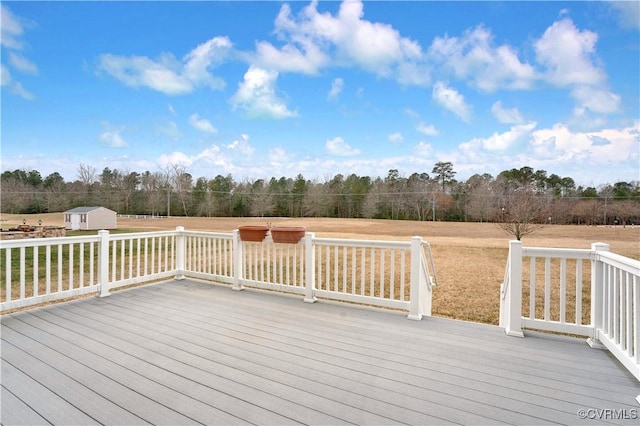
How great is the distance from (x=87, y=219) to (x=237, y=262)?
7591 mm

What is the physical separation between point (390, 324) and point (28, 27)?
10292 mm

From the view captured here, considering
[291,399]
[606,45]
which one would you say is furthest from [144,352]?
[606,45]

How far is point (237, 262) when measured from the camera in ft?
13.9

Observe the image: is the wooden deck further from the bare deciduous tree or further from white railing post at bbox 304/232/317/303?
the bare deciduous tree

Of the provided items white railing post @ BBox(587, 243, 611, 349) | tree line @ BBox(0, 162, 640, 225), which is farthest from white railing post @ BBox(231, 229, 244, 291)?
tree line @ BBox(0, 162, 640, 225)

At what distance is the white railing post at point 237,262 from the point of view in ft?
13.9

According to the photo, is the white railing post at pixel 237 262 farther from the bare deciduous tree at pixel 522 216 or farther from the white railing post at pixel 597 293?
the bare deciduous tree at pixel 522 216

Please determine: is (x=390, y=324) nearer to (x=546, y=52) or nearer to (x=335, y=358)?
(x=335, y=358)

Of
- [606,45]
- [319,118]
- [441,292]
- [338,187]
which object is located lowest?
[441,292]

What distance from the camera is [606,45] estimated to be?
31.2 feet

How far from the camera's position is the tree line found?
9906 mm

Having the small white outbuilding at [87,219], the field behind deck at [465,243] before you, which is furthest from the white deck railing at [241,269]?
the small white outbuilding at [87,219]

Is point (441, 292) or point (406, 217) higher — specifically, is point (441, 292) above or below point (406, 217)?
below

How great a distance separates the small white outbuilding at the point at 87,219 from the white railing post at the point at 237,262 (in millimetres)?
6976
